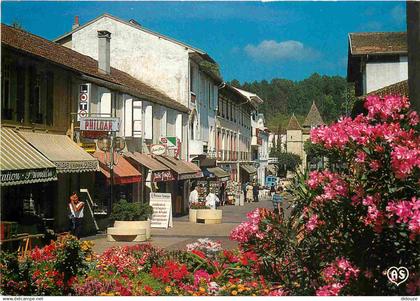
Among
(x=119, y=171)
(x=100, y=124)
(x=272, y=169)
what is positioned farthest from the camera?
(x=100, y=124)

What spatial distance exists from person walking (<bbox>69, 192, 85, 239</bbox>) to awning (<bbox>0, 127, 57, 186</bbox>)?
501 mm

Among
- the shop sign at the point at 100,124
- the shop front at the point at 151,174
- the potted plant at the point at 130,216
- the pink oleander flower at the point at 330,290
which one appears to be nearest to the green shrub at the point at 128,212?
the potted plant at the point at 130,216

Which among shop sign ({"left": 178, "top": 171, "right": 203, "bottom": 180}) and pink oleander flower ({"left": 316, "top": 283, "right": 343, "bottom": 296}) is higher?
shop sign ({"left": 178, "top": 171, "right": 203, "bottom": 180})

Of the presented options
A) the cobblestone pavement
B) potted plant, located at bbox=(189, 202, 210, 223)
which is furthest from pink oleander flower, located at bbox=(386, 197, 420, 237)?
potted plant, located at bbox=(189, 202, 210, 223)

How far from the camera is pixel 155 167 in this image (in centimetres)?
1257

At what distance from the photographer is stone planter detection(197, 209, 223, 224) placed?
1142 centimetres

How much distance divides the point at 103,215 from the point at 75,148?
1.57 metres

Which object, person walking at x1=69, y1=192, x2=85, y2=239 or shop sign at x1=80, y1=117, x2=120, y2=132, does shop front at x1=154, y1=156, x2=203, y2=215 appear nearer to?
shop sign at x1=80, y1=117, x2=120, y2=132

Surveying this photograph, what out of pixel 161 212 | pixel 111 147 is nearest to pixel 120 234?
pixel 161 212

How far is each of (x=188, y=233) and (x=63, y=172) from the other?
2.39 metres

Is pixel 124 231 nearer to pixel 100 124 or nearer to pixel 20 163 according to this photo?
pixel 100 124

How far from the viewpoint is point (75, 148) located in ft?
35.8

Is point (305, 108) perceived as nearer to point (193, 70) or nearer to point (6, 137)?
point (6, 137)

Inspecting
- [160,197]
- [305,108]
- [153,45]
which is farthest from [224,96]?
[153,45]
